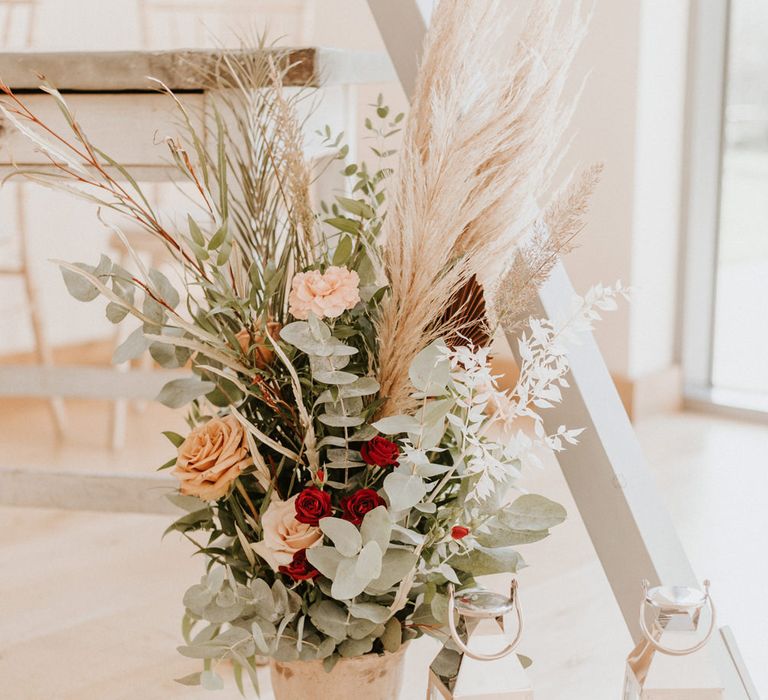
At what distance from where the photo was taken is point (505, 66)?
775mm

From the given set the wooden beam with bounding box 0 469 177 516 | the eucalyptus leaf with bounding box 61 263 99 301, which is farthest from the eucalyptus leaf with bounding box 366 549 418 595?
the wooden beam with bounding box 0 469 177 516

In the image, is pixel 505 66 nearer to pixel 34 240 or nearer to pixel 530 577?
pixel 530 577

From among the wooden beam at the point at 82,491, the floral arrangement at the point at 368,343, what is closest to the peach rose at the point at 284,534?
the floral arrangement at the point at 368,343

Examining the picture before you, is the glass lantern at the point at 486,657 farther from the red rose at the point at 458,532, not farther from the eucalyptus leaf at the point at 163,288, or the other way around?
the eucalyptus leaf at the point at 163,288

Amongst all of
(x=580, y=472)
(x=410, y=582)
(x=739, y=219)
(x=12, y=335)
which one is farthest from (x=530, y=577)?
(x=12, y=335)

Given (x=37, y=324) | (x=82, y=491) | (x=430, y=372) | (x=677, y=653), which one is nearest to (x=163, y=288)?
(x=430, y=372)

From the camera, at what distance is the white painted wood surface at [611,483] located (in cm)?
92

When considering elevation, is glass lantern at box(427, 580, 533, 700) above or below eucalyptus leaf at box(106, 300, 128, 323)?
below

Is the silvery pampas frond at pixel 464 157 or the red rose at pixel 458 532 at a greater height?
the silvery pampas frond at pixel 464 157

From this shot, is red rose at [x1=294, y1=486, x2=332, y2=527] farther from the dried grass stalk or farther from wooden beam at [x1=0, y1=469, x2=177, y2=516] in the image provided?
wooden beam at [x1=0, y1=469, x2=177, y2=516]

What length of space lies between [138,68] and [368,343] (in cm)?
34

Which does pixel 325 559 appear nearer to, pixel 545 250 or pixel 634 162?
pixel 545 250

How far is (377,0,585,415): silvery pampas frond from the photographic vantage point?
29.0 inches

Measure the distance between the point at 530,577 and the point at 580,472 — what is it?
686 millimetres
